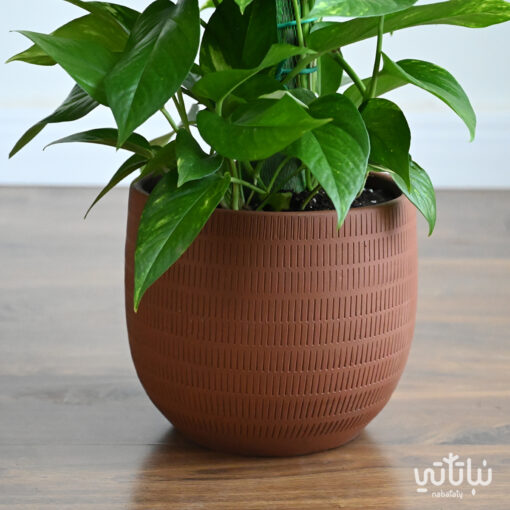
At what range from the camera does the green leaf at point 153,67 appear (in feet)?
2.52

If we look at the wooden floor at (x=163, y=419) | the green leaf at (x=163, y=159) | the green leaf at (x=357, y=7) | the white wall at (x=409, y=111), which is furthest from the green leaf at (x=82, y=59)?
the white wall at (x=409, y=111)

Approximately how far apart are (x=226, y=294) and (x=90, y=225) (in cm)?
112

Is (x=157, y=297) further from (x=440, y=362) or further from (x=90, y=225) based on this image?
(x=90, y=225)

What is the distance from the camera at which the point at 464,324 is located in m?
1.50

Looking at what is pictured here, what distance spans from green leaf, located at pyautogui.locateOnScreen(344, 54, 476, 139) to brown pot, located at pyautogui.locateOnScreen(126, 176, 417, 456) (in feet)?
0.46

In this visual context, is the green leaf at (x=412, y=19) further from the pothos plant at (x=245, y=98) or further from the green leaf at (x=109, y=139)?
the green leaf at (x=109, y=139)

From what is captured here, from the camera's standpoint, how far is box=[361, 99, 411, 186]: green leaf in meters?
0.88

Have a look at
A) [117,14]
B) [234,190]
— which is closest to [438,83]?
[234,190]

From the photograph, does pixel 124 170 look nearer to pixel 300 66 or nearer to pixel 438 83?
pixel 300 66

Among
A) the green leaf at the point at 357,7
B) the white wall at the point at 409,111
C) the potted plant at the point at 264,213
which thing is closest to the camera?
the green leaf at the point at 357,7

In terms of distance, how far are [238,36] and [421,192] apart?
0.81 ft

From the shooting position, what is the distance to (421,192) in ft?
3.18

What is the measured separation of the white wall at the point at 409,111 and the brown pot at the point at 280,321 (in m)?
1.54

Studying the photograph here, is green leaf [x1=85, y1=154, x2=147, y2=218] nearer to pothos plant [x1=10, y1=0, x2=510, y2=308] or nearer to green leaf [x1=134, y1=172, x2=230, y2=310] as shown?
pothos plant [x1=10, y1=0, x2=510, y2=308]
